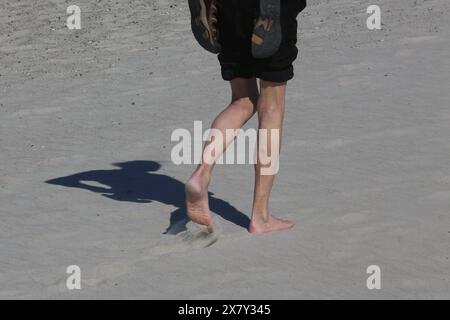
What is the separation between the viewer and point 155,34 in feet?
36.1

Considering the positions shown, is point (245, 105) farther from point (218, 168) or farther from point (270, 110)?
point (218, 168)

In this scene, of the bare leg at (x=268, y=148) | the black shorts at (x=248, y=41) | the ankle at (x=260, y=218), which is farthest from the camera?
the ankle at (x=260, y=218)

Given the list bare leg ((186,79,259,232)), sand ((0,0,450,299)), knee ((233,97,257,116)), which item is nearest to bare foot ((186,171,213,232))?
bare leg ((186,79,259,232))

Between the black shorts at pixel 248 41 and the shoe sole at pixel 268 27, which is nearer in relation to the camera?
the shoe sole at pixel 268 27

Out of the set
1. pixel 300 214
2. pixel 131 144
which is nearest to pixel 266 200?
pixel 300 214

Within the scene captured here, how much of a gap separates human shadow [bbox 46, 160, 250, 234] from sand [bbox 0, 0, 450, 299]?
0.02m

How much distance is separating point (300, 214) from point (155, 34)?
530 centimetres

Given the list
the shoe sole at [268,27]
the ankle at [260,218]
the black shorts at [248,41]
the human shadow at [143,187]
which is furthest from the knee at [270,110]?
the human shadow at [143,187]

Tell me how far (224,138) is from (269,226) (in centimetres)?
47

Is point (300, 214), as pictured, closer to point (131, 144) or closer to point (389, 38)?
point (131, 144)

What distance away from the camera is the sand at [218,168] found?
5.23 m

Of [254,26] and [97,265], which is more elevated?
[254,26]

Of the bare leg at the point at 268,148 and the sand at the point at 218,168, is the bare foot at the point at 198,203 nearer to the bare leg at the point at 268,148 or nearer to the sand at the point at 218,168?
the sand at the point at 218,168

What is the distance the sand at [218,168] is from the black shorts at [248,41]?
0.77 m
